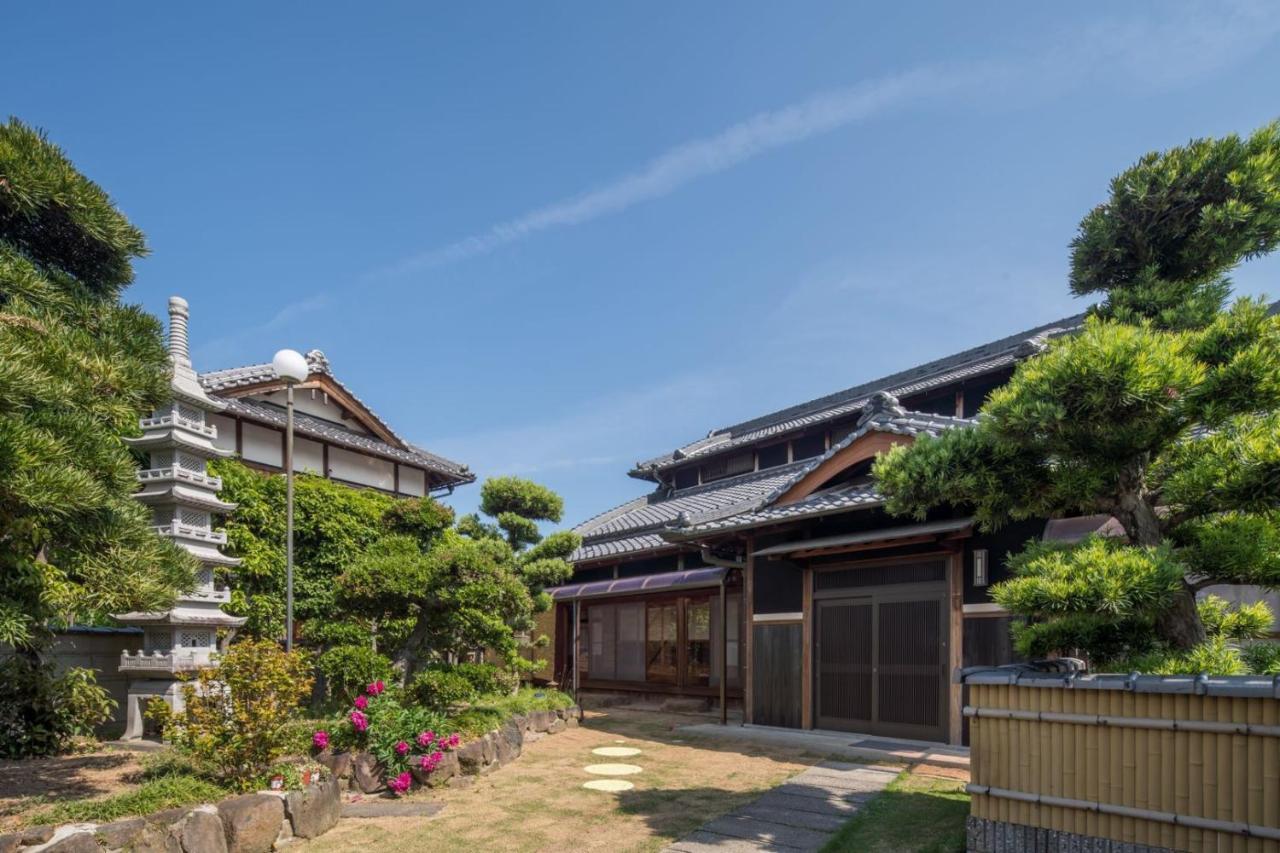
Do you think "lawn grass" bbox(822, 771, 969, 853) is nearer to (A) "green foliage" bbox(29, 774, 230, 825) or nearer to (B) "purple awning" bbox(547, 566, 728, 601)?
(A) "green foliage" bbox(29, 774, 230, 825)

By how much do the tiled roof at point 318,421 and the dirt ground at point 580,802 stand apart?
8.99 metres

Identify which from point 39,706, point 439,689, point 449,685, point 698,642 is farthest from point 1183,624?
point 39,706

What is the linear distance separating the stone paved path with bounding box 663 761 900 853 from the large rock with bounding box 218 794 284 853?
3.13m

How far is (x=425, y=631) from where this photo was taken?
34.1 feet

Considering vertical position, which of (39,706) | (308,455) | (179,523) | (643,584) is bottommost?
(39,706)

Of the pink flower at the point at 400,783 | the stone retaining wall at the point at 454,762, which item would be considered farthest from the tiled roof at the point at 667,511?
the pink flower at the point at 400,783

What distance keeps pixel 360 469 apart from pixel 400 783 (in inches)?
454

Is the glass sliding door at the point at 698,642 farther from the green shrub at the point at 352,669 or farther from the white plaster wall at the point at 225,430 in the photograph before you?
the white plaster wall at the point at 225,430

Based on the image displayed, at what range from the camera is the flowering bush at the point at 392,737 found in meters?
7.85

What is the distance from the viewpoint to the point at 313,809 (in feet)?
21.2

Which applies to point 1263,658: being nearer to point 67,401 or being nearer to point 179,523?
point 67,401

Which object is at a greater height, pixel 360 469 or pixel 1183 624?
pixel 360 469

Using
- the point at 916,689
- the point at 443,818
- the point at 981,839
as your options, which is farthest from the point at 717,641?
the point at 981,839

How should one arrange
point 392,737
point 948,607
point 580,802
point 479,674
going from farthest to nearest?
point 479,674 → point 948,607 → point 392,737 → point 580,802
